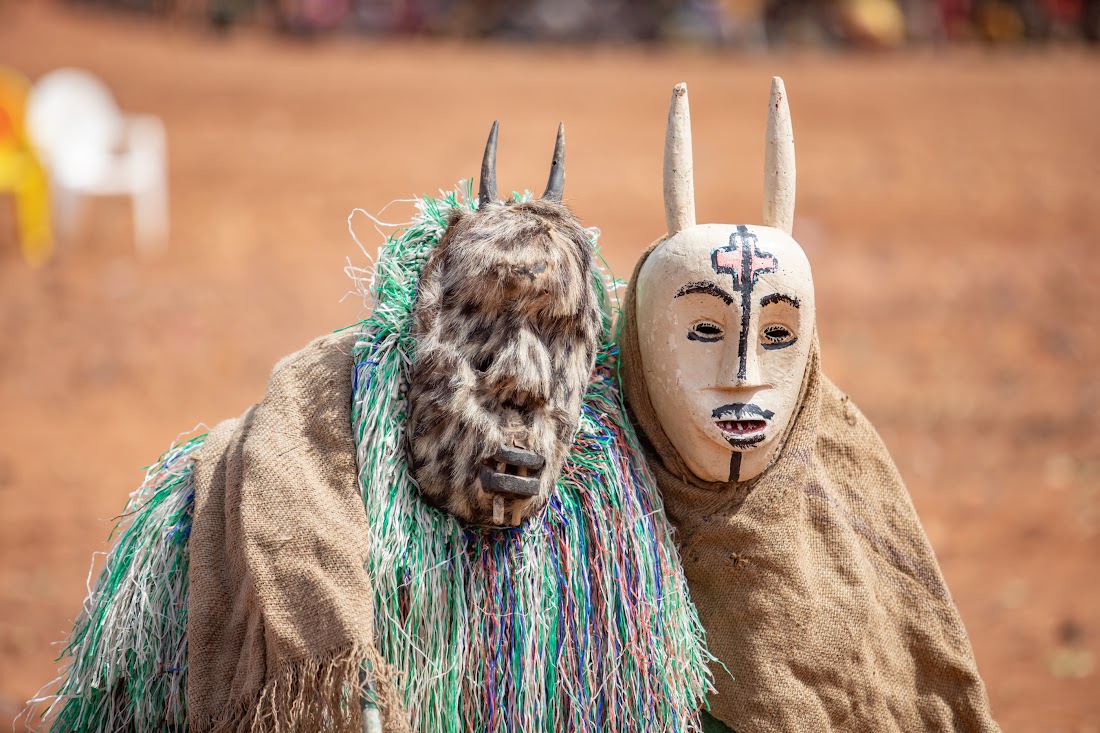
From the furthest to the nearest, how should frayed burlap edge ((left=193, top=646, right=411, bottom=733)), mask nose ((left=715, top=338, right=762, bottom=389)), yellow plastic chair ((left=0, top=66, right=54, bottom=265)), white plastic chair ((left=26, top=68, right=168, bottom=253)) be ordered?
white plastic chair ((left=26, top=68, right=168, bottom=253))
yellow plastic chair ((left=0, top=66, right=54, bottom=265))
mask nose ((left=715, top=338, right=762, bottom=389))
frayed burlap edge ((left=193, top=646, right=411, bottom=733))

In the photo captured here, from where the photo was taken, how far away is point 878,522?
295 centimetres

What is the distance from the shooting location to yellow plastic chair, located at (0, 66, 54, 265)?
11102 mm

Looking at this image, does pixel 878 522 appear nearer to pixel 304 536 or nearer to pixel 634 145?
pixel 304 536

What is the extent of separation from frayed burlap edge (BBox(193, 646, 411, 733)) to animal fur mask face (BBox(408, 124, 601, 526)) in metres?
0.39

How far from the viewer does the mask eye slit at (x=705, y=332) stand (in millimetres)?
2689

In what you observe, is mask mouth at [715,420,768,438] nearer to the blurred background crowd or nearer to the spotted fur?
the spotted fur

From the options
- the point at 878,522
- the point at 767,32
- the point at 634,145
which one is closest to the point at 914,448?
the point at 878,522

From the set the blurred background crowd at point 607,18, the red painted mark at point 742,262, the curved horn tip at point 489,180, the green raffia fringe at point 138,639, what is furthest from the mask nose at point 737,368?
the blurred background crowd at point 607,18

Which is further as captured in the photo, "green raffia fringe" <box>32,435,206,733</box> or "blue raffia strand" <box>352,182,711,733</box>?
"green raffia fringe" <box>32,435,206,733</box>

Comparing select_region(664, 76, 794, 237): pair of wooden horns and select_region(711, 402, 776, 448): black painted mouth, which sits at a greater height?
select_region(664, 76, 794, 237): pair of wooden horns

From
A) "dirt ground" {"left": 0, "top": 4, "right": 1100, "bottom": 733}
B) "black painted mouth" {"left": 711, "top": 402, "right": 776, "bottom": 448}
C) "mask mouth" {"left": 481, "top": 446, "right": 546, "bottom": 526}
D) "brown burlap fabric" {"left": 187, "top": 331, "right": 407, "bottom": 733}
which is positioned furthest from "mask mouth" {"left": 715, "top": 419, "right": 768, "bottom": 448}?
"dirt ground" {"left": 0, "top": 4, "right": 1100, "bottom": 733}

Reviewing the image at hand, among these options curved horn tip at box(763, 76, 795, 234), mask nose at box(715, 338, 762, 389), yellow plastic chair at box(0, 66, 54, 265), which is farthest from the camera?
yellow plastic chair at box(0, 66, 54, 265)

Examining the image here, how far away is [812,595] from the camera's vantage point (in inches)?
108

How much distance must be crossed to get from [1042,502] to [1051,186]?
315 inches
